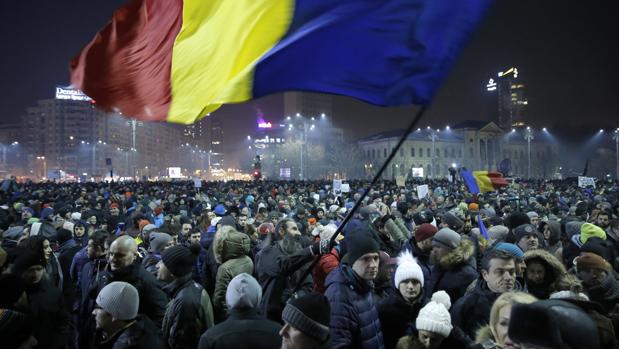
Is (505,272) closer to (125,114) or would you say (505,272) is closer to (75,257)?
(125,114)

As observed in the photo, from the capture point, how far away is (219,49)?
191 inches

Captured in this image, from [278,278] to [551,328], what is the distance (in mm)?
3196

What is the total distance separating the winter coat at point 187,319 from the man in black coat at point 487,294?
2.13 metres

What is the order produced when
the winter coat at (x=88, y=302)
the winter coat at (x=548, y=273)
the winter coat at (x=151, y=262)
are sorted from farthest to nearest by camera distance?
the winter coat at (x=151, y=262) < the winter coat at (x=88, y=302) < the winter coat at (x=548, y=273)

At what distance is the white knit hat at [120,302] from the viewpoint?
385cm

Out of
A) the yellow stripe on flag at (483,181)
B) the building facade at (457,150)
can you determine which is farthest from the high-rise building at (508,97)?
the yellow stripe on flag at (483,181)

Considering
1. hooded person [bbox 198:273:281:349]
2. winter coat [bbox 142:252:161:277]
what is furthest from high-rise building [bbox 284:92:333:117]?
hooded person [bbox 198:273:281:349]

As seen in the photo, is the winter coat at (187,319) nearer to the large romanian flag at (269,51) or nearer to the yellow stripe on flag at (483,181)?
the large romanian flag at (269,51)

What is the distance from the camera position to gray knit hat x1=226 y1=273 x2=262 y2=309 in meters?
3.66

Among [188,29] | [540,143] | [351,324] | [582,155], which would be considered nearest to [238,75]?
[188,29]

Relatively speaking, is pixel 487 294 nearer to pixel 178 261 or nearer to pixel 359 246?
pixel 359 246

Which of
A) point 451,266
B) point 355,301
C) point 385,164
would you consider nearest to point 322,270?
point 451,266

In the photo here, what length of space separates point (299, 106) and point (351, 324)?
504 ft

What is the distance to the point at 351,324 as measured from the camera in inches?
152
